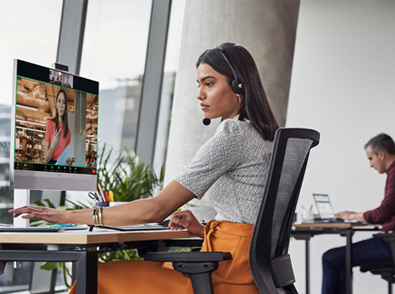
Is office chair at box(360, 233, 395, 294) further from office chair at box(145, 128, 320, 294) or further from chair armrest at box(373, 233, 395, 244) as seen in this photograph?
office chair at box(145, 128, 320, 294)

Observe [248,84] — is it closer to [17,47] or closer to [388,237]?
[388,237]

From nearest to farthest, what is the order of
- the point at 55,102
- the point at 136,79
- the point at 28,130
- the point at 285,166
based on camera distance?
the point at 285,166
the point at 28,130
the point at 55,102
the point at 136,79

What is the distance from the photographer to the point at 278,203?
189 cm

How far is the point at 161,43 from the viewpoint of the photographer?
6766 mm

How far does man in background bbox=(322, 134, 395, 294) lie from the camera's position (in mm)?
4608

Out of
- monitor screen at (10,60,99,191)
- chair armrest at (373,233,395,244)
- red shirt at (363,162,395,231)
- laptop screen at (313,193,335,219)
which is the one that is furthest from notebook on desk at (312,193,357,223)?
monitor screen at (10,60,99,191)

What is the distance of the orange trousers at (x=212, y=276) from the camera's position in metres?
1.85

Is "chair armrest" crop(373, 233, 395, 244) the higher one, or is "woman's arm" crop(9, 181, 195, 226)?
"woman's arm" crop(9, 181, 195, 226)

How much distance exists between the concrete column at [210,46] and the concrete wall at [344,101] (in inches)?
83.6

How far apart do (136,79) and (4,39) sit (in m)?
2.11

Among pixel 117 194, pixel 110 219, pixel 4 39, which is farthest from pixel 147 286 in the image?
→ pixel 4 39

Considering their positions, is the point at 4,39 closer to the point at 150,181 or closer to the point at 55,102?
the point at 150,181

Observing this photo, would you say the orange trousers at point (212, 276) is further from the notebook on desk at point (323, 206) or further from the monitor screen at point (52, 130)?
the notebook on desk at point (323, 206)

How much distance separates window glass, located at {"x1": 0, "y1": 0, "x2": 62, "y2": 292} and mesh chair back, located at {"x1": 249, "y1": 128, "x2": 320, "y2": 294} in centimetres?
300
